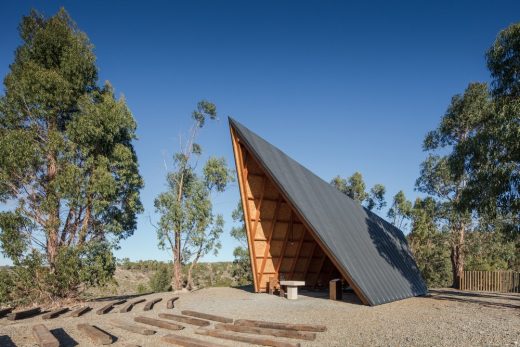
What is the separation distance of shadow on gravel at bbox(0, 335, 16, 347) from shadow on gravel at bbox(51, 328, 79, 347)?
0.83m

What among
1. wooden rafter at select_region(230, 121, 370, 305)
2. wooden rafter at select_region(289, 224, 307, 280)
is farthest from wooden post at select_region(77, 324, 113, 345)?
wooden rafter at select_region(289, 224, 307, 280)

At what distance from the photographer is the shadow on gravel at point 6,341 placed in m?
7.23

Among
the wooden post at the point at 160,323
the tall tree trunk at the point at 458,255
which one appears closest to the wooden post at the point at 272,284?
the wooden post at the point at 160,323

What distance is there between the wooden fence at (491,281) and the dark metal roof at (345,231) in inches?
345

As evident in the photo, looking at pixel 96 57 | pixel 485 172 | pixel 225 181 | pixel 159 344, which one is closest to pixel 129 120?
pixel 96 57

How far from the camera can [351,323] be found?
30.0 feet

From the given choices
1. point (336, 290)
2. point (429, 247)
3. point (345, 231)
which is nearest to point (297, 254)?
point (336, 290)

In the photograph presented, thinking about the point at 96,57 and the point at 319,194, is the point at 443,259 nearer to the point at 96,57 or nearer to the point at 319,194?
the point at 319,194

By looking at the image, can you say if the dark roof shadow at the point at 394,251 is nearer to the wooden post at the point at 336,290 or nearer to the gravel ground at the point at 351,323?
the wooden post at the point at 336,290

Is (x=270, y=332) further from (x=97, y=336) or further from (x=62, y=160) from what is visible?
(x=62, y=160)

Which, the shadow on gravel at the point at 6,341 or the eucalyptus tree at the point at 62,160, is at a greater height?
the eucalyptus tree at the point at 62,160

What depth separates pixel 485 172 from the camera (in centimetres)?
1362

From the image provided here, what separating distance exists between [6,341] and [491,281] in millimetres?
25756

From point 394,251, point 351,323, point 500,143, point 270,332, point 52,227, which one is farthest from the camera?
point 394,251
